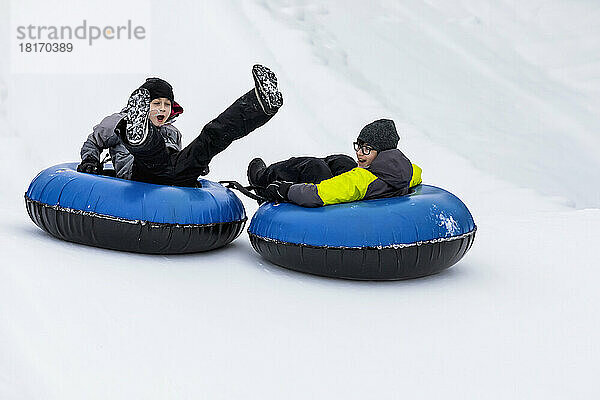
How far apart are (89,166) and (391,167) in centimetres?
154

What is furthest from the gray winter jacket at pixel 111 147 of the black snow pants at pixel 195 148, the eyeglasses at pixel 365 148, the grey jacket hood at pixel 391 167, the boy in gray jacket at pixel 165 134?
the grey jacket hood at pixel 391 167

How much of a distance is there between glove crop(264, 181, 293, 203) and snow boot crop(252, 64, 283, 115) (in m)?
0.34

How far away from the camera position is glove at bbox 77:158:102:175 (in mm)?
3707

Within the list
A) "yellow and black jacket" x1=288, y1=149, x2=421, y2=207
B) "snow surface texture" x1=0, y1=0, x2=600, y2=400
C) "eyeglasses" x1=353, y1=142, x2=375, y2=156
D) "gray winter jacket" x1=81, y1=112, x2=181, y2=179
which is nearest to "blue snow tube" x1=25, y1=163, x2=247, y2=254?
"snow surface texture" x1=0, y1=0, x2=600, y2=400

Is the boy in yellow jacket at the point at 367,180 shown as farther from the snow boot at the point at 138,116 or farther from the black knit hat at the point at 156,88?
the black knit hat at the point at 156,88

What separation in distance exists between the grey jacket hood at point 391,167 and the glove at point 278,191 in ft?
1.29

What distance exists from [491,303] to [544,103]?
6698 mm

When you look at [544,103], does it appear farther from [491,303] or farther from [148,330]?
[148,330]

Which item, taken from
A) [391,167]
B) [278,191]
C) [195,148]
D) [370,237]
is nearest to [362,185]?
[391,167]

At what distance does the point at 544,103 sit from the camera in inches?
359

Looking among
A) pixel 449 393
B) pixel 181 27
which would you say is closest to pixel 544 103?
pixel 181 27

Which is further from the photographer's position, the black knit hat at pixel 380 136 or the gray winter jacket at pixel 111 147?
the gray winter jacket at pixel 111 147

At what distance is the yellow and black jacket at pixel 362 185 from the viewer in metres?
3.19

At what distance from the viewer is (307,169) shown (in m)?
3.58
